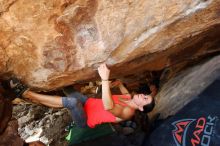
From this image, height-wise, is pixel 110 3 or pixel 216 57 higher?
pixel 110 3

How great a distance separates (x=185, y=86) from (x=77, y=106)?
1.63m

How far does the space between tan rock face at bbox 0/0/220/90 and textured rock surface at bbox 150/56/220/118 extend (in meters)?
0.82

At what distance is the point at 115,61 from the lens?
3.12 meters

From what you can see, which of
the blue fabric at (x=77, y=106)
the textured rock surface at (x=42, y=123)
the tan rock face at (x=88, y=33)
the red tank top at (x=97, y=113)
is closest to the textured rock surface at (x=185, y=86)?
the tan rock face at (x=88, y=33)

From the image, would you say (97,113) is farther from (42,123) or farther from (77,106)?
(42,123)

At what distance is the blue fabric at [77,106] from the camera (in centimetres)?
337

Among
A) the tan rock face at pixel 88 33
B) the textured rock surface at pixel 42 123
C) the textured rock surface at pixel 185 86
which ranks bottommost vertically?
the textured rock surface at pixel 42 123

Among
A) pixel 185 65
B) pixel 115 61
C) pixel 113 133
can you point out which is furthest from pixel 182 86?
pixel 115 61

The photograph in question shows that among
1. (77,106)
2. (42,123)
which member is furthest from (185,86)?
(42,123)

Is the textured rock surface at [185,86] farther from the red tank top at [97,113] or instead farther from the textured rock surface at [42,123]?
the textured rock surface at [42,123]

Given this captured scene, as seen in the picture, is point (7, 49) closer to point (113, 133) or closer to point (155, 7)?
point (155, 7)

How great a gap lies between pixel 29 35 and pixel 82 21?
0.51 m

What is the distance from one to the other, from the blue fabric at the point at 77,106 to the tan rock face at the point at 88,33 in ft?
0.78

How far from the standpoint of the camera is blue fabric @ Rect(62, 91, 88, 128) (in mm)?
3369
